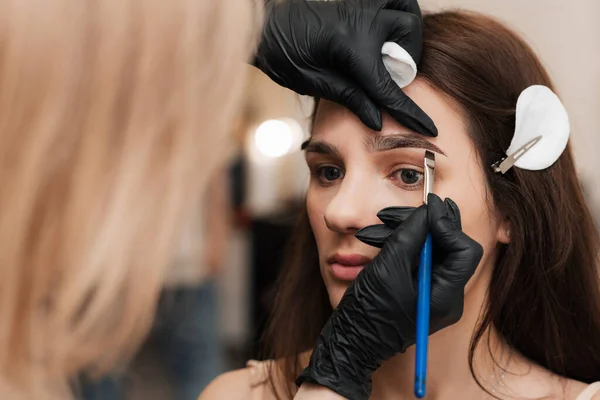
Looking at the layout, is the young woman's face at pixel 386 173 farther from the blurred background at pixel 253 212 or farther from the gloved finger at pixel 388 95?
the blurred background at pixel 253 212

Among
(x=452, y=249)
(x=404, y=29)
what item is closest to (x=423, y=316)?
(x=452, y=249)

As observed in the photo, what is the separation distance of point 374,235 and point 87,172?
0.49 meters

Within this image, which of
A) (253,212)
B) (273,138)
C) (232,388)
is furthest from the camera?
(273,138)

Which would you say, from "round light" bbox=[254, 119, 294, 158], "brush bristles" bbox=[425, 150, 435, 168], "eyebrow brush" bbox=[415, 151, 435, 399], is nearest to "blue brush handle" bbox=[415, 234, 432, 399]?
"eyebrow brush" bbox=[415, 151, 435, 399]

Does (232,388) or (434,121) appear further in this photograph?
(232,388)

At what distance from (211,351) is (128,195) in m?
2.19

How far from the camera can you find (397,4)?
117 cm

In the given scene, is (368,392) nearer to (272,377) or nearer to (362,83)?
(272,377)

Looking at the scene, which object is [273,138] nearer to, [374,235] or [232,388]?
[232,388]

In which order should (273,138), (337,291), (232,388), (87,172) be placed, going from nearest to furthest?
1. (87,172)
2. (337,291)
3. (232,388)
4. (273,138)

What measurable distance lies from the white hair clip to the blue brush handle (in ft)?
0.88

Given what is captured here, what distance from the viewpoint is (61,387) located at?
746mm

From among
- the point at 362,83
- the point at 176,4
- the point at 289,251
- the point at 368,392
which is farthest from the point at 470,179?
the point at 176,4

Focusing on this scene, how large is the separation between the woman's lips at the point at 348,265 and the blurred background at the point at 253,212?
0.96ft
